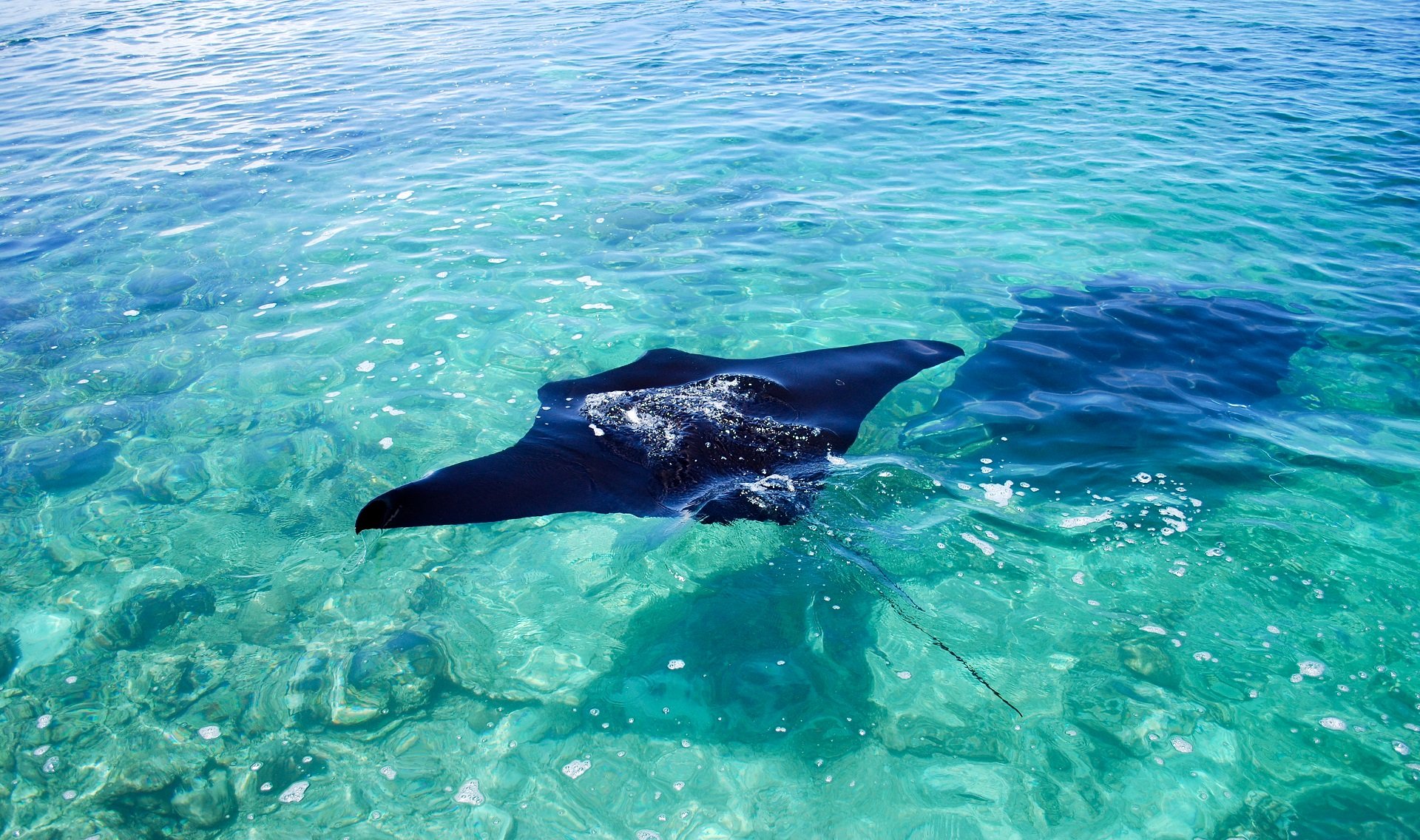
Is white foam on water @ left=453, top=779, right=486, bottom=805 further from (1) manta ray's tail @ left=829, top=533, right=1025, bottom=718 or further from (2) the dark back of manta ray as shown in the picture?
(2) the dark back of manta ray

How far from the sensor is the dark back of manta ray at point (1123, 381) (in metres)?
6.16

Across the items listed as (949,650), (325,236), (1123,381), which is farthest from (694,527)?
(325,236)

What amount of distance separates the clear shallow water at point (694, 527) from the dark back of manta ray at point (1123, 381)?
3.0 inches

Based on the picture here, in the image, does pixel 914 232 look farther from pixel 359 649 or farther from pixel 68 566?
pixel 68 566

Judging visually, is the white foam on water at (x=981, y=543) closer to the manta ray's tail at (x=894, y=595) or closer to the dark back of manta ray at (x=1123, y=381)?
the manta ray's tail at (x=894, y=595)

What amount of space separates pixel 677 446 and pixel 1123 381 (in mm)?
4197

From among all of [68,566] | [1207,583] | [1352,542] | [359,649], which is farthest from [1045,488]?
[68,566]

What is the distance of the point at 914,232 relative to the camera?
1014 centimetres

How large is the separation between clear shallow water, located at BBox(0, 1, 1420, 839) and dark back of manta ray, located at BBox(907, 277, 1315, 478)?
77 mm

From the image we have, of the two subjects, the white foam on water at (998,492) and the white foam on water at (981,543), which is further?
the white foam on water at (998,492)

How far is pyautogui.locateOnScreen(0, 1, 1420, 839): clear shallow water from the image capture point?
13.1 ft

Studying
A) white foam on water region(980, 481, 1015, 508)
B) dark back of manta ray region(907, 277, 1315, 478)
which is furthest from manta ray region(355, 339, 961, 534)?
white foam on water region(980, 481, 1015, 508)

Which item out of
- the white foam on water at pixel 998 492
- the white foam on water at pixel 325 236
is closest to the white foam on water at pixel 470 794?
the white foam on water at pixel 998 492

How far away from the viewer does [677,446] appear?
5.59 m
